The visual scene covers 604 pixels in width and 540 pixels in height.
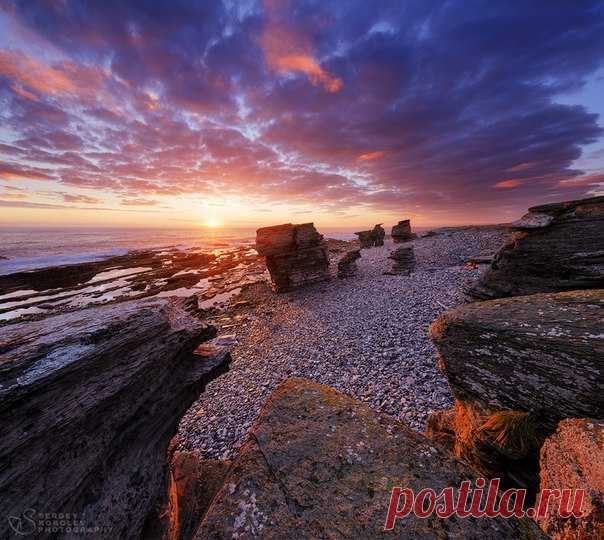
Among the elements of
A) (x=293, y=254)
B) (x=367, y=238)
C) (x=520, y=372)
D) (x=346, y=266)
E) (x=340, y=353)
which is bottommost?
(x=340, y=353)

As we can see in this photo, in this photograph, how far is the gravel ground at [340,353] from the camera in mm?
9359

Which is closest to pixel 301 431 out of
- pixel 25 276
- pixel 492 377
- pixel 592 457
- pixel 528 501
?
pixel 592 457

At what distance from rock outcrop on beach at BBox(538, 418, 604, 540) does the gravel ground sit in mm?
4900

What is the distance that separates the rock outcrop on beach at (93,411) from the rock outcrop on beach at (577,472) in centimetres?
706

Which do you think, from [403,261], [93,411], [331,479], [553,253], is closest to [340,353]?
[553,253]

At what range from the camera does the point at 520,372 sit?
14.7 ft

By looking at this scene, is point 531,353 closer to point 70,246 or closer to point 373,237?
point 373,237

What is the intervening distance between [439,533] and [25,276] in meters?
58.9

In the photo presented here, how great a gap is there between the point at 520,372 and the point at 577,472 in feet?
5.55

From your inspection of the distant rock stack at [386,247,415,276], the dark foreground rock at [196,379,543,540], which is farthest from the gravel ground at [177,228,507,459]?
the dark foreground rock at [196,379,543,540]

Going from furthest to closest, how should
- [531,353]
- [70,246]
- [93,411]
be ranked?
A: 1. [70,246]
2. [93,411]
3. [531,353]

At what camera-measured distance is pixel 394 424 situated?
3.35 metres

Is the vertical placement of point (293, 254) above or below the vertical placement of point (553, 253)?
below

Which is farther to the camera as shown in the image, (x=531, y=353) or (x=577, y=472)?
(x=531, y=353)
